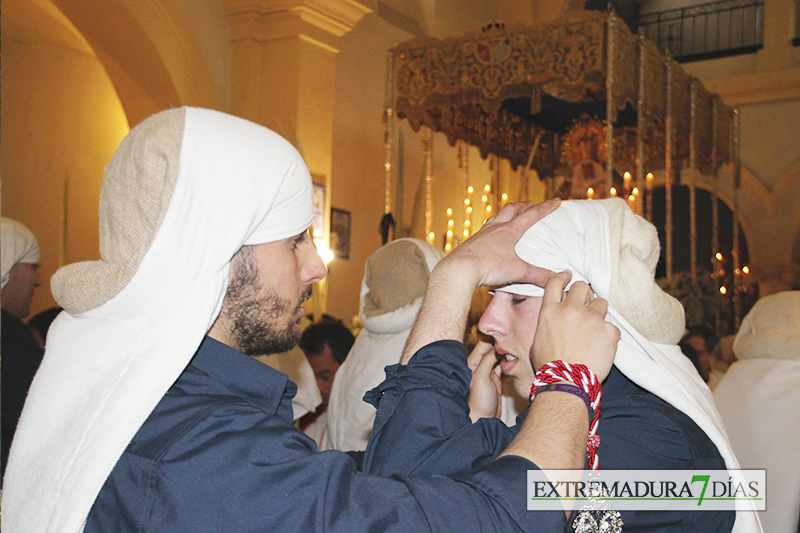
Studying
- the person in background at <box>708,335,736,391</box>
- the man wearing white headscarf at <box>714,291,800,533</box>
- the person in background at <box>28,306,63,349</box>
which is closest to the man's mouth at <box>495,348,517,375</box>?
the man wearing white headscarf at <box>714,291,800,533</box>

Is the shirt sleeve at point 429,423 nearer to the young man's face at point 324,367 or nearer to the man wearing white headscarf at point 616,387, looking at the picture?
the man wearing white headscarf at point 616,387

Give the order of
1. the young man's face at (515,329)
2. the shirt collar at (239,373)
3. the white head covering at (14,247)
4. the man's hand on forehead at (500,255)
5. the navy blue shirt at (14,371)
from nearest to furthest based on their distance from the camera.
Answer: the shirt collar at (239,373) < the man's hand on forehead at (500,255) < the young man's face at (515,329) < the navy blue shirt at (14,371) < the white head covering at (14,247)

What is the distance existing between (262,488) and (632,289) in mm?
900

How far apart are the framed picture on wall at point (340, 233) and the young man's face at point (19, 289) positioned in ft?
17.0

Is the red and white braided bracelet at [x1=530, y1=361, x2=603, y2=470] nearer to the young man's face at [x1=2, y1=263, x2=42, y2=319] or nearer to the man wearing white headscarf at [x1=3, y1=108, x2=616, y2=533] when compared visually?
the man wearing white headscarf at [x1=3, y1=108, x2=616, y2=533]

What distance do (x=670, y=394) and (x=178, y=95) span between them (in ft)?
24.1

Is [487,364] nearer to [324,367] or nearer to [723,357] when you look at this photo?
[324,367]

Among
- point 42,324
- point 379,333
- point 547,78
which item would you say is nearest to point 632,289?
point 379,333

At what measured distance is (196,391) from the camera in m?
1.32

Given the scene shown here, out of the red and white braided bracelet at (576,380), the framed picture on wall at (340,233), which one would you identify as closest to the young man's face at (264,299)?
the red and white braided bracelet at (576,380)

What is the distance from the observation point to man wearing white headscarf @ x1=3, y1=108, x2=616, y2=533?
45.6 inches

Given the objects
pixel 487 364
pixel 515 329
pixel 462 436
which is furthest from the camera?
pixel 487 364

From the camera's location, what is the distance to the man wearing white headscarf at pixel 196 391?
1159 millimetres

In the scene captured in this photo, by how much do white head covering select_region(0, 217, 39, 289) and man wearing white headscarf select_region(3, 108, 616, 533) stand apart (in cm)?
299
